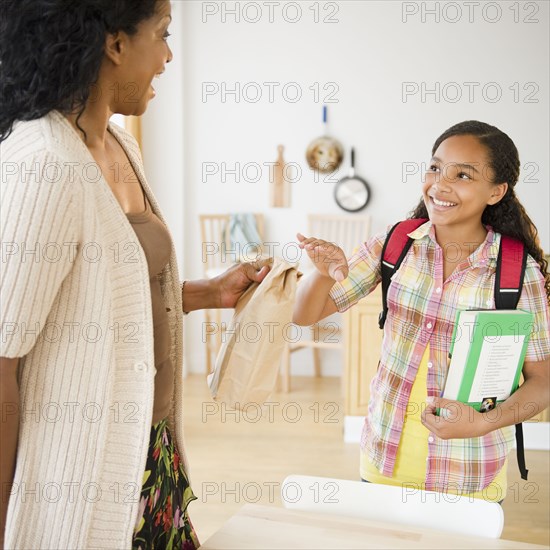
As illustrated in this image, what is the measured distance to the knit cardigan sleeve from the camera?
96 centimetres

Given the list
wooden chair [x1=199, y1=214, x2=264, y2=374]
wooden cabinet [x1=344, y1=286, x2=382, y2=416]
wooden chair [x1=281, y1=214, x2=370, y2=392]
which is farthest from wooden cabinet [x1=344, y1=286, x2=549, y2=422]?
wooden chair [x1=199, y1=214, x2=264, y2=374]

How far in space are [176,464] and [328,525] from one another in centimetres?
30

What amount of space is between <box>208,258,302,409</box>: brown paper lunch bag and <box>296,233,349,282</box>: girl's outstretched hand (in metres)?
0.25

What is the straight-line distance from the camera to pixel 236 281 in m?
1.50

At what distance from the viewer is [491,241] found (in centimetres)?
179

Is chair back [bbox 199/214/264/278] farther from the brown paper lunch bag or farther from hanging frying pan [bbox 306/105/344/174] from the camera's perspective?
the brown paper lunch bag

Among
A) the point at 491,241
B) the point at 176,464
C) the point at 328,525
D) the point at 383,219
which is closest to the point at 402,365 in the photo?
the point at 491,241

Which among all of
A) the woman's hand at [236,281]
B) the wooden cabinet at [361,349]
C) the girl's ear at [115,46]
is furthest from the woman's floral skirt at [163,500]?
the wooden cabinet at [361,349]

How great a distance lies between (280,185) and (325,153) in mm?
375

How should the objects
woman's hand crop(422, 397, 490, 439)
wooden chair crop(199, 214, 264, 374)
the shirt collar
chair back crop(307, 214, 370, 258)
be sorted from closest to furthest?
woman's hand crop(422, 397, 490, 439) < the shirt collar < chair back crop(307, 214, 370, 258) < wooden chair crop(199, 214, 264, 374)

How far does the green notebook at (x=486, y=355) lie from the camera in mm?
1589

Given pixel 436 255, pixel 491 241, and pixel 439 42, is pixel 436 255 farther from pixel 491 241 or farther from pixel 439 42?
pixel 439 42

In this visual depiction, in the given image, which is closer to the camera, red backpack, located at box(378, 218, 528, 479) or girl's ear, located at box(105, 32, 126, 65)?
girl's ear, located at box(105, 32, 126, 65)

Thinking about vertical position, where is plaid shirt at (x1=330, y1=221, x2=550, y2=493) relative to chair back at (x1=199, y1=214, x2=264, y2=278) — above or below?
below
